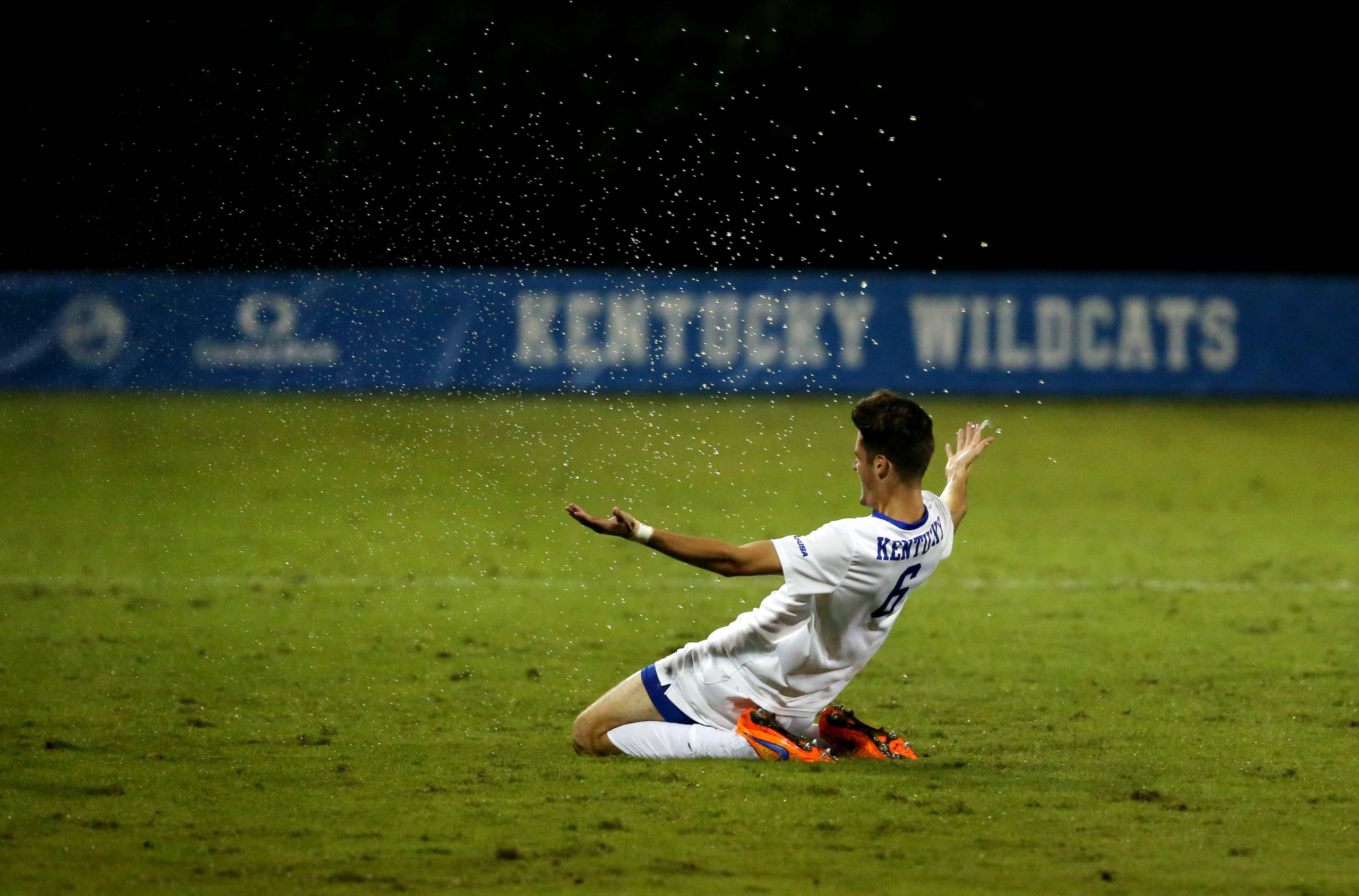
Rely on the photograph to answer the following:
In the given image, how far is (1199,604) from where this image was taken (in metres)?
A: 10.3

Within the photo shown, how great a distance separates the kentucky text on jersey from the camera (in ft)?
19.3

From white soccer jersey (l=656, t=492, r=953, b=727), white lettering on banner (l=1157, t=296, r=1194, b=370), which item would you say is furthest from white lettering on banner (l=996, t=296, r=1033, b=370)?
white soccer jersey (l=656, t=492, r=953, b=727)

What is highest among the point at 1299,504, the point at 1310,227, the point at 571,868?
the point at 1310,227

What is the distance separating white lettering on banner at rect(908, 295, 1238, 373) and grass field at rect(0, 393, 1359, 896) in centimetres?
513

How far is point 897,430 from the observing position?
19.1ft

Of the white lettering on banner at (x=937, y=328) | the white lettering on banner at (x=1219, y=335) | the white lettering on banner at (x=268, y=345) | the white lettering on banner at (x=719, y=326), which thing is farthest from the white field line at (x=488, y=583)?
the white lettering on banner at (x=1219, y=335)

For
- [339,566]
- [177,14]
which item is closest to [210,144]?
[177,14]

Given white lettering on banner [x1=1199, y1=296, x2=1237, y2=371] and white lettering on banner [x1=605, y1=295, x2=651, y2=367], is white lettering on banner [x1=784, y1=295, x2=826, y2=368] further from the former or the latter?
white lettering on banner [x1=1199, y1=296, x2=1237, y2=371]

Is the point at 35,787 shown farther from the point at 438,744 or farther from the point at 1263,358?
the point at 1263,358

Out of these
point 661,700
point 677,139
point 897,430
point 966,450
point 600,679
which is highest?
point 677,139

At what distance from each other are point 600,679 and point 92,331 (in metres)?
16.0

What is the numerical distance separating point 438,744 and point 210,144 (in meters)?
19.0

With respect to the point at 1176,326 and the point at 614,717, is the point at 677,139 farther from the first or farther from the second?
the point at 614,717

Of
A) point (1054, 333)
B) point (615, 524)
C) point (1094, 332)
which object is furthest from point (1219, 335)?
point (615, 524)
